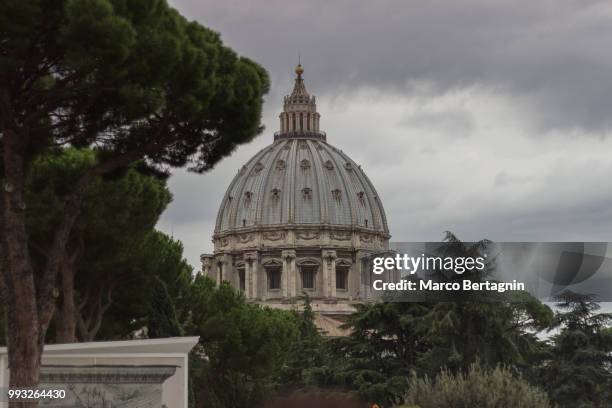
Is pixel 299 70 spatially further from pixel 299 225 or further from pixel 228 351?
pixel 228 351

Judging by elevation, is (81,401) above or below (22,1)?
below

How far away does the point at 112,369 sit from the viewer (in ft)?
44.7

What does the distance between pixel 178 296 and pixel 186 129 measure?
42.7 ft

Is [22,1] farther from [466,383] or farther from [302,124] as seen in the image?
[302,124]

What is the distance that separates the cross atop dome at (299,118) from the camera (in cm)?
11012

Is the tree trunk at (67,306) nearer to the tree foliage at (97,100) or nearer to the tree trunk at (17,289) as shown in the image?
the tree foliage at (97,100)

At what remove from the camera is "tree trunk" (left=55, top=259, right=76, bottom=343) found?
838 inches

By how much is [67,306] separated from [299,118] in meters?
89.8

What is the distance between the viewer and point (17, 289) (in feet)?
44.0

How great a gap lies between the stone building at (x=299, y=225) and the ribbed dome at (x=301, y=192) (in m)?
0.09

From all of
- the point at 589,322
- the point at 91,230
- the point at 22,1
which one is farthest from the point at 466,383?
the point at 589,322

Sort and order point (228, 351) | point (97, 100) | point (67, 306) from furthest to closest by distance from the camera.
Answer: point (228, 351), point (67, 306), point (97, 100)

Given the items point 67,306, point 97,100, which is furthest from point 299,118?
point 97,100

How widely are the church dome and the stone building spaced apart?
88 mm
